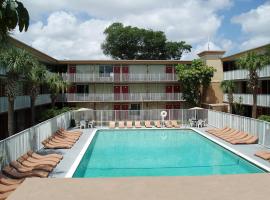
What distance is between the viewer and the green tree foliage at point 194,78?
42625mm

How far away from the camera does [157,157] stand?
22469mm

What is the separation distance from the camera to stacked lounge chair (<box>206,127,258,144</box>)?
954 inches

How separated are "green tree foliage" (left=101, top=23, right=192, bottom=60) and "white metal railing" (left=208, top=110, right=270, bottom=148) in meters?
38.1

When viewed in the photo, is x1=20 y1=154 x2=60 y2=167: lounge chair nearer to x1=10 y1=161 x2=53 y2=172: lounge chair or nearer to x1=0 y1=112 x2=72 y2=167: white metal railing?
x1=0 y1=112 x2=72 y2=167: white metal railing

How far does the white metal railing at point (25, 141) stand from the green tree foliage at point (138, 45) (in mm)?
44370

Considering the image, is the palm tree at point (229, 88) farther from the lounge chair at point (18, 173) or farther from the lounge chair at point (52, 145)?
the lounge chair at point (18, 173)

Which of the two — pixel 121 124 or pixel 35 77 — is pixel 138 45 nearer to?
pixel 121 124

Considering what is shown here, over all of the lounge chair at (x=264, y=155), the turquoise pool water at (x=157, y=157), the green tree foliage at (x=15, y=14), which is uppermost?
the green tree foliage at (x=15, y=14)

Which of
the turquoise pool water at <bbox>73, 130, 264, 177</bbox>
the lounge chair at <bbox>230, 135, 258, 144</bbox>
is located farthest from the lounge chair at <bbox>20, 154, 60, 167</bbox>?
the lounge chair at <bbox>230, 135, 258, 144</bbox>

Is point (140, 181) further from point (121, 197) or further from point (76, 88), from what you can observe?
point (76, 88)

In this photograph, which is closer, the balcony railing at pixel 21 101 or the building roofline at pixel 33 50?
the balcony railing at pixel 21 101

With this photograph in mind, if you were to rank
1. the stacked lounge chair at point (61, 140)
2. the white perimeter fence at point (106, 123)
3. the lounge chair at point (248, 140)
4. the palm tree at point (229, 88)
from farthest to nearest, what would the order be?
the palm tree at point (229, 88) < the lounge chair at point (248, 140) < the stacked lounge chair at point (61, 140) < the white perimeter fence at point (106, 123)

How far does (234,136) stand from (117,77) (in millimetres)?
22104

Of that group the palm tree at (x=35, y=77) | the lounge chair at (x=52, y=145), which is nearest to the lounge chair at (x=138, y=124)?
the palm tree at (x=35, y=77)
